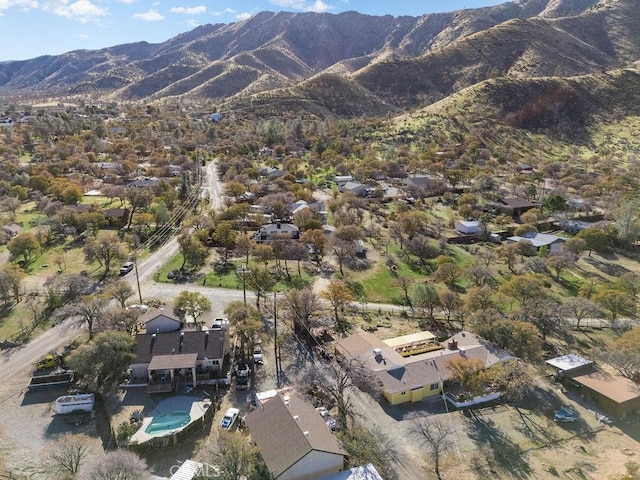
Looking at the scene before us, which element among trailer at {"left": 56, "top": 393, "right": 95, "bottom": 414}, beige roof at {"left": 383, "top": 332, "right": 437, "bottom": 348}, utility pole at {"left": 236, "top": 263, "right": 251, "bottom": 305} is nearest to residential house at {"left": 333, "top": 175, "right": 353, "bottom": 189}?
utility pole at {"left": 236, "top": 263, "right": 251, "bottom": 305}

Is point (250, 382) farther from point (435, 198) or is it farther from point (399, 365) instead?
point (435, 198)

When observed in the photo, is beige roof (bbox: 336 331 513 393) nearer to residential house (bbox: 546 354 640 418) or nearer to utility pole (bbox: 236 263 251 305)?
residential house (bbox: 546 354 640 418)

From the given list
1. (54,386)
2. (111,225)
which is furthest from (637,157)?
(54,386)

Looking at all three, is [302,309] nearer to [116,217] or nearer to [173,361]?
[173,361]

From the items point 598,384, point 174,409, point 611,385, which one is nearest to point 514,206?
point 611,385

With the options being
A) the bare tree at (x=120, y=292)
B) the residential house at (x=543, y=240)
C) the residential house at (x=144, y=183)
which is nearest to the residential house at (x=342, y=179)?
the residential house at (x=144, y=183)
